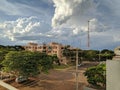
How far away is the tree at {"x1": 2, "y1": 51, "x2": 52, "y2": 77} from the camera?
4512 centimetres

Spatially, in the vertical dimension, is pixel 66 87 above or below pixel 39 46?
below

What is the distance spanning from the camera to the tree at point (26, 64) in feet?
148

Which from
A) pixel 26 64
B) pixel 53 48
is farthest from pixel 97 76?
pixel 53 48

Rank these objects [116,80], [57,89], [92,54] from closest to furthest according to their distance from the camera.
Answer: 1. [116,80]
2. [57,89]
3. [92,54]

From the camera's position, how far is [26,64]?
45.1 m

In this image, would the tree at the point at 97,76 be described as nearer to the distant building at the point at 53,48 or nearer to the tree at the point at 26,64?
the tree at the point at 26,64

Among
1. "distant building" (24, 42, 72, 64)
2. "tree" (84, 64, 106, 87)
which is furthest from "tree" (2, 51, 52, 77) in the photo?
"distant building" (24, 42, 72, 64)

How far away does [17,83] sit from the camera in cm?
4744

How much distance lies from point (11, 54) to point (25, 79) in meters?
6.99

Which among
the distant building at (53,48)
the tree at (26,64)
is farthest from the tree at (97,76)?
the distant building at (53,48)

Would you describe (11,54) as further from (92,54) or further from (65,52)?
(92,54)

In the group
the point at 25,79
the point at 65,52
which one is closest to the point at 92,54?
the point at 65,52

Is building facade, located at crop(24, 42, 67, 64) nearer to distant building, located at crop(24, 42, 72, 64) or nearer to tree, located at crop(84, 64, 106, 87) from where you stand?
distant building, located at crop(24, 42, 72, 64)

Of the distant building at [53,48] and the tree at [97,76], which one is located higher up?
the distant building at [53,48]
